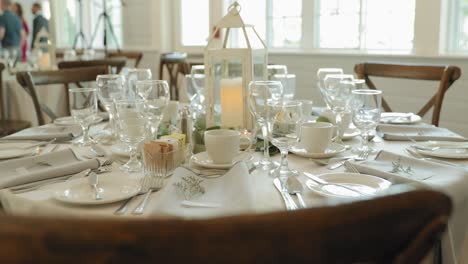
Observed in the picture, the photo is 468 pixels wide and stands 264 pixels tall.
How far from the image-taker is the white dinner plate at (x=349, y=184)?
1007 millimetres

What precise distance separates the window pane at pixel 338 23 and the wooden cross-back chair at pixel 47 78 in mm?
2316

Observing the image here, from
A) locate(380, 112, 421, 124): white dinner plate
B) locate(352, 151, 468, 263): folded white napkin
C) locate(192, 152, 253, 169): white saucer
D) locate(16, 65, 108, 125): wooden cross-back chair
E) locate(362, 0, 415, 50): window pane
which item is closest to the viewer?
locate(352, 151, 468, 263): folded white napkin

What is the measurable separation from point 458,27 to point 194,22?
275cm

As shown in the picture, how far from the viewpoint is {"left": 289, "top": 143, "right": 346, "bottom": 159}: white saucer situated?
4.26ft

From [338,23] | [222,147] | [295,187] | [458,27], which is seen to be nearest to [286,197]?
[295,187]

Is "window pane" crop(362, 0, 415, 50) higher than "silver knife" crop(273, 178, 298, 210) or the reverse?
higher

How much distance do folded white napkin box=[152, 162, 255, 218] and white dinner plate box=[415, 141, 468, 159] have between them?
1.77ft

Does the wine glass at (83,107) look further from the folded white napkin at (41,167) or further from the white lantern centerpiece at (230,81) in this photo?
the white lantern centerpiece at (230,81)

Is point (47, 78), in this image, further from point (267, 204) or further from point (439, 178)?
point (439, 178)

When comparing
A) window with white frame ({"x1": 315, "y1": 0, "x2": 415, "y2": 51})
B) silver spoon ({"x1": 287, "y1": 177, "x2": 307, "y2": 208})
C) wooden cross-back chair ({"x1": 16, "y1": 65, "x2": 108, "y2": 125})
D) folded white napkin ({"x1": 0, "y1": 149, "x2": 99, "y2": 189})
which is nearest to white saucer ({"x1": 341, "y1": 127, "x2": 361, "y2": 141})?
silver spoon ({"x1": 287, "y1": 177, "x2": 307, "y2": 208})

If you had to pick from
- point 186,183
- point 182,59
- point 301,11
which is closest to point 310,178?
point 186,183

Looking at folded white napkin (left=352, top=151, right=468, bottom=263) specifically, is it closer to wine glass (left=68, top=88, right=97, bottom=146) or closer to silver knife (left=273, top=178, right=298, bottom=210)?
silver knife (left=273, top=178, right=298, bottom=210)

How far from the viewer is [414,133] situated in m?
1.59

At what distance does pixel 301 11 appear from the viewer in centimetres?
433
